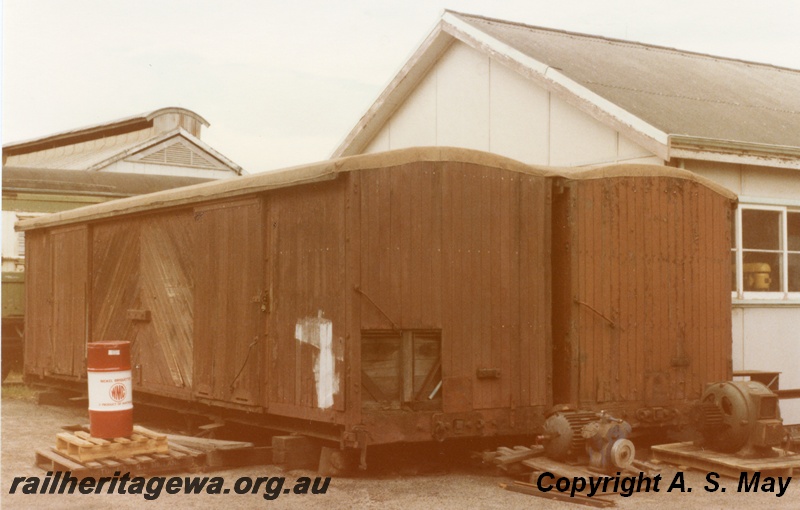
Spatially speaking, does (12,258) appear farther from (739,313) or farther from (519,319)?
(739,313)

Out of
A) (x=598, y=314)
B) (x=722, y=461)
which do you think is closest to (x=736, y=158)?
(x=598, y=314)

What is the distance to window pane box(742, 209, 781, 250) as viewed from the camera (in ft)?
41.8

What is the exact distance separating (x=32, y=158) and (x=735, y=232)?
27003 mm

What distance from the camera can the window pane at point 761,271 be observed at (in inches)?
502

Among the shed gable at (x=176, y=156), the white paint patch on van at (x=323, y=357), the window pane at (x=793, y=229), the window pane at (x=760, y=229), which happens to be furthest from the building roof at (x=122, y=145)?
the window pane at (x=793, y=229)

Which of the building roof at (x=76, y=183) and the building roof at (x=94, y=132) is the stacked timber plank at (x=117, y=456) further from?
the building roof at (x=94, y=132)

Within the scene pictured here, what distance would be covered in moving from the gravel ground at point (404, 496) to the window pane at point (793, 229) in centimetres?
460

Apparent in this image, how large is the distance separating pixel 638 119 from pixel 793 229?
3.02 m

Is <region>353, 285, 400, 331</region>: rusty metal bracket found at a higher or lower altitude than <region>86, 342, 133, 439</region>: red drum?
higher

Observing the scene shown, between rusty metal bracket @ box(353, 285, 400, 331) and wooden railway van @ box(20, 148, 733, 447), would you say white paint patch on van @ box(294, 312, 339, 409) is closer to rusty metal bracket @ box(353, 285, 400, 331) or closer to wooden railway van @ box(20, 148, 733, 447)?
wooden railway van @ box(20, 148, 733, 447)

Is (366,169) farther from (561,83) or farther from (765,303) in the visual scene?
(765,303)

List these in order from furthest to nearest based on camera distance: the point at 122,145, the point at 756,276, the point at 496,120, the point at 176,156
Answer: the point at 122,145 → the point at 176,156 → the point at 496,120 → the point at 756,276

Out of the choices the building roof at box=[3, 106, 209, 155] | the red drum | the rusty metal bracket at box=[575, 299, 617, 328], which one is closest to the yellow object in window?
the rusty metal bracket at box=[575, 299, 617, 328]

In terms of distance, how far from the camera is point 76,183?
1797 cm
